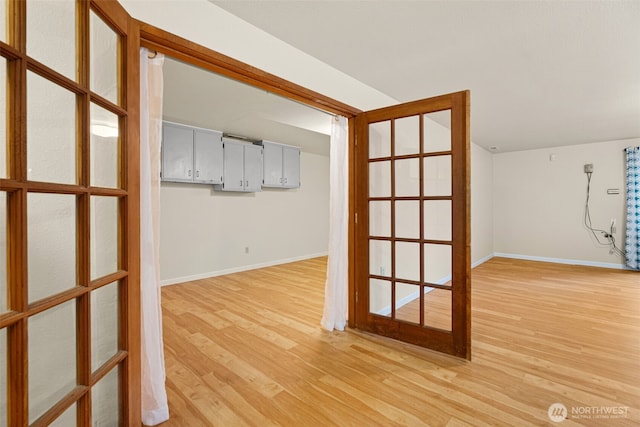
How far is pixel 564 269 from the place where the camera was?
5.31 meters

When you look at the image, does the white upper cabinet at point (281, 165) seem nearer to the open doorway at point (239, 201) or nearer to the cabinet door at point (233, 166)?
the open doorway at point (239, 201)

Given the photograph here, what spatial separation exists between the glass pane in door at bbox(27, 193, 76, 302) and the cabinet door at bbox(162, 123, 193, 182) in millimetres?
3409

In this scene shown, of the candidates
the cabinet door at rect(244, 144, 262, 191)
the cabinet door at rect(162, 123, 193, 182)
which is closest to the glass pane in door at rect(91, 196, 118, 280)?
the cabinet door at rect(162, 123, 193, 182)

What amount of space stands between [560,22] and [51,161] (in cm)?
287

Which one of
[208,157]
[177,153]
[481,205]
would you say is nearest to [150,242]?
[177,153]

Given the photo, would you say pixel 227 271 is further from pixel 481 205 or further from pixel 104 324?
pixel 481 205

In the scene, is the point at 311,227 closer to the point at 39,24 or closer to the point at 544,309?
the point at 544,309

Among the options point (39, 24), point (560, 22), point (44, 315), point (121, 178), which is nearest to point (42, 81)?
point (39, 24)

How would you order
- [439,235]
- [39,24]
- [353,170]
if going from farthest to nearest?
[353,170] < [439,235] < [39,24]

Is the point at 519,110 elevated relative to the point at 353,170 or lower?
elevated

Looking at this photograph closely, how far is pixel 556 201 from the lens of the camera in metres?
5.93

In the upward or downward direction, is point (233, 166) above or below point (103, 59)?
above

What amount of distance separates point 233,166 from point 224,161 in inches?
7.0

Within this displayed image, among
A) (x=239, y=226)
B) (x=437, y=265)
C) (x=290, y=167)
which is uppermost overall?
(x=290, y=167)
